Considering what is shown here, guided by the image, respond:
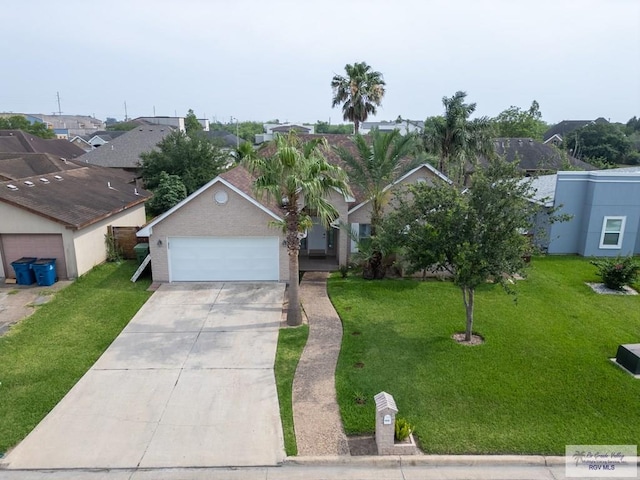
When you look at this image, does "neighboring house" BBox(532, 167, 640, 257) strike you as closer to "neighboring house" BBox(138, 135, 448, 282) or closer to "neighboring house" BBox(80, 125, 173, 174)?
"neighboring house" BBox(138, 135, 448, 282)

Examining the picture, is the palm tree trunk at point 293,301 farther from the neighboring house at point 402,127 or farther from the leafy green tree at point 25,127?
the leafy green tree at point 25,127

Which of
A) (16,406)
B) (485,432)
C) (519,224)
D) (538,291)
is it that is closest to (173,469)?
(16,406)

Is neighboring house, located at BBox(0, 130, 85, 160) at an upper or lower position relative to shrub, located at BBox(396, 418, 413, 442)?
upper

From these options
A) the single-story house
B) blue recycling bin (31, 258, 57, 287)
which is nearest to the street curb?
the single-story house

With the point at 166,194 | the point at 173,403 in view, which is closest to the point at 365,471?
the point at 173,403

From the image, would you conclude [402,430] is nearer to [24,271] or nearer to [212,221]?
[212,221]

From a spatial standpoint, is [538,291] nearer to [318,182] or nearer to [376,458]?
A: [318,182]
